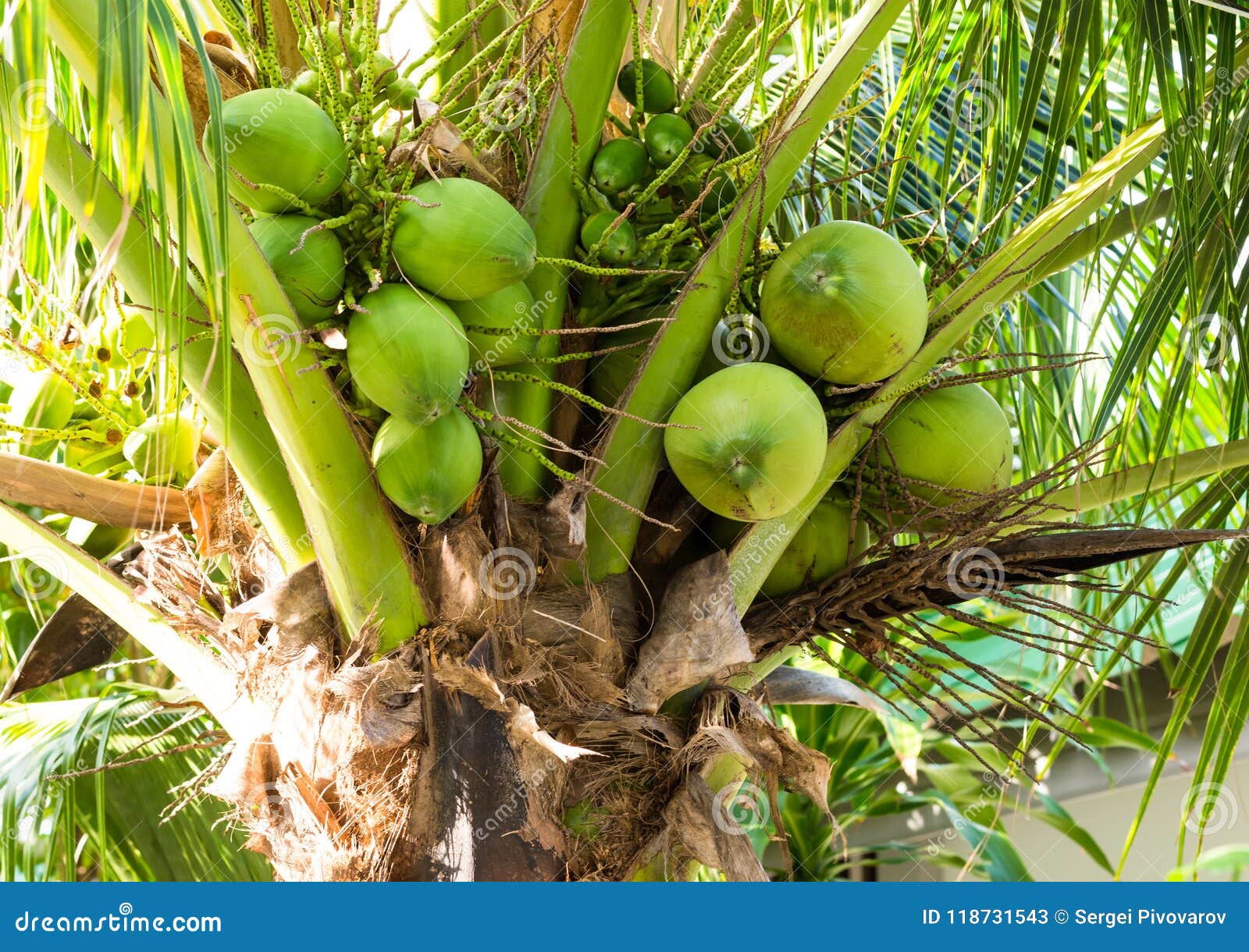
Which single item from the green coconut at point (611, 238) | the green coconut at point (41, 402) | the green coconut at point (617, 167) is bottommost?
the green coconut at point (41, 402)

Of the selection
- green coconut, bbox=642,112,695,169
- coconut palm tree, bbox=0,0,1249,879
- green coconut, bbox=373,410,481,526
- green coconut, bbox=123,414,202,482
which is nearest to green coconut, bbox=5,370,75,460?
coconut palm tree, bbox=0,0,1249,879

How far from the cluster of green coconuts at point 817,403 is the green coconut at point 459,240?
0.29 m

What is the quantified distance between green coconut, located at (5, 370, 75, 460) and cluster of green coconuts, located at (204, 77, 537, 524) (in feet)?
1.85

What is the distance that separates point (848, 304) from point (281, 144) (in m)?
0.66

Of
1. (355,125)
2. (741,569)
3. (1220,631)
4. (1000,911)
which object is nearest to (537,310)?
(355,125)

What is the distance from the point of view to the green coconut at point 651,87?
1572mm

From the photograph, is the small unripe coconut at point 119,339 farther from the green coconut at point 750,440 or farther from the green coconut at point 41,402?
the green coconut at point 750,440

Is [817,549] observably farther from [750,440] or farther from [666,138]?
[666,138]

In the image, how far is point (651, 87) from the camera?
157 cm

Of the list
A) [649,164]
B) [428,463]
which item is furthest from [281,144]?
[649,164]

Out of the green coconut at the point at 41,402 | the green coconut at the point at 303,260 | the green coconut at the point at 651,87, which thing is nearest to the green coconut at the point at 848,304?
the green coconut at the point at 651,87

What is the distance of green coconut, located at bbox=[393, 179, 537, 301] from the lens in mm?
1223

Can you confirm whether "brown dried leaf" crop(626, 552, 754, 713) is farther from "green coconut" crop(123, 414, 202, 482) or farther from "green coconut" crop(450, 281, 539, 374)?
"green coconut" crop(123, 414, 202, 482)

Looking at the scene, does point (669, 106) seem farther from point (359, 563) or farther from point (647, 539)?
point (359, 563)
